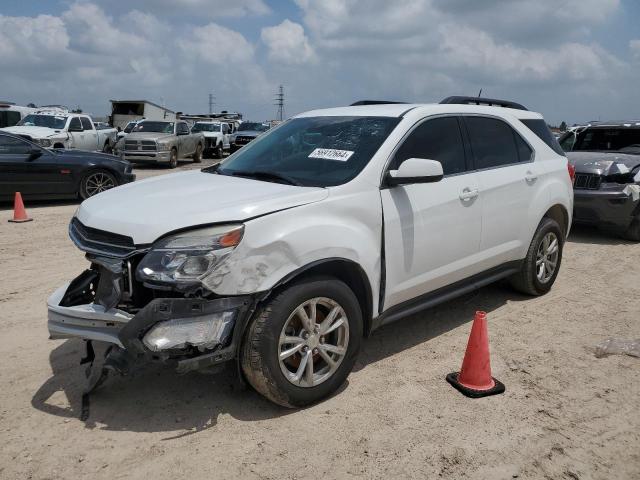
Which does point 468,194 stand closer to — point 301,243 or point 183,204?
point 301,243

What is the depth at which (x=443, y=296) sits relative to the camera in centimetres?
436

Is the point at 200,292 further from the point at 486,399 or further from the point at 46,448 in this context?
the point at 486,399

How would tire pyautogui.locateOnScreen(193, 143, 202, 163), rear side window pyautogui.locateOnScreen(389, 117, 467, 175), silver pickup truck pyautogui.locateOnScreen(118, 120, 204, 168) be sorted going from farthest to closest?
1. tire pyautogui.locateOnScreen(193, 143, 202, 163)
2. silver pickup truck pyautogui.locateOnScreen(118, 120, 204, 168)
3. rear side window pyautogui.locateOnScreen(389, 117, 467, 175)

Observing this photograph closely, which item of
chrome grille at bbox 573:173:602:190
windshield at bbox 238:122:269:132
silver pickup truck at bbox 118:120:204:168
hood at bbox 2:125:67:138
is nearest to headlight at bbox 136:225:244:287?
chrome grille at bbox 573:173:602:190

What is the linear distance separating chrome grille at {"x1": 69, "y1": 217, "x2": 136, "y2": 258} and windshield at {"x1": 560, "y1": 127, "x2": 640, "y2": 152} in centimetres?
888

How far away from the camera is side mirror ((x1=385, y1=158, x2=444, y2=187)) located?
372 cm

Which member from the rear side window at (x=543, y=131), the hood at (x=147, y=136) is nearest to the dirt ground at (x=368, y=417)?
the rear side window at (x=543, y=131)

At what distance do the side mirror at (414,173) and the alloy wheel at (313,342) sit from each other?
3.09 feet

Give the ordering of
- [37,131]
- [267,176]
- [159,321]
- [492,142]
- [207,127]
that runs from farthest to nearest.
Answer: [207,127] → [37,131] → [492,142] → [267,176] → [159,321]

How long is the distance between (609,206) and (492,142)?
14.7 ft

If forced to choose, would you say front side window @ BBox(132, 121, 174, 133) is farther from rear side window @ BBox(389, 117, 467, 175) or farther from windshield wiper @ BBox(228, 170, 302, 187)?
rear side window @ BBox(389, 117, 467, 175)

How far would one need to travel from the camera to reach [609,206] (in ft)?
27.4

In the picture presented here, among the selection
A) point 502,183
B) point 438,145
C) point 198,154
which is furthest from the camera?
point 198,154

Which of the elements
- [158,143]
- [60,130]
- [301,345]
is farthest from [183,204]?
[158,143]
